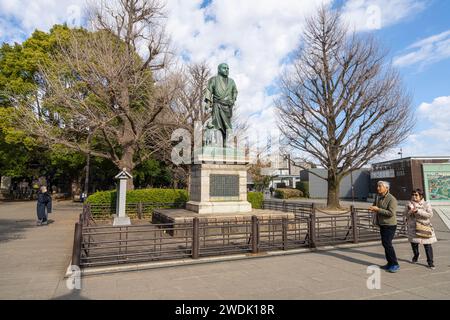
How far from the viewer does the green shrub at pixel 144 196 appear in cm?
1658

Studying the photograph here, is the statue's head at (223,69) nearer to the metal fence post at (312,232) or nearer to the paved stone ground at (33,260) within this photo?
the metal fence post at (312,232)

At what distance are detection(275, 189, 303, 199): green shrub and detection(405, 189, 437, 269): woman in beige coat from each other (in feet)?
116

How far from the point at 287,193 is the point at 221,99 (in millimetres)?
32156

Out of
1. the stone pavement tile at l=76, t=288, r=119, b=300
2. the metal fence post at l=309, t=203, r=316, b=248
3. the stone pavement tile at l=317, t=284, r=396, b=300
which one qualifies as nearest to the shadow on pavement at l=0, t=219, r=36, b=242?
the stone pavement tile at l=76, t=288, r=119, b=300

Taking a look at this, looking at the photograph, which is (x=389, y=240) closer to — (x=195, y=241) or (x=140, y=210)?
(x=195, y=241)

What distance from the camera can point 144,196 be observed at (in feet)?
56.5

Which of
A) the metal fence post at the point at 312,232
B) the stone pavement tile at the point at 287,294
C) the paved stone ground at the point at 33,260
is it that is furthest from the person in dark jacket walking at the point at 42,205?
the stone pavement tile at the point at 287,294

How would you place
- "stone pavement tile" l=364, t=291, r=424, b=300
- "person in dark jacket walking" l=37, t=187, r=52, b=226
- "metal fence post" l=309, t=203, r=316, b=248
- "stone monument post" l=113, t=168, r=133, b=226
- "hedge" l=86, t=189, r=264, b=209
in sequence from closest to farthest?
1. "stone pavement tile" l=364, t=291, r=424, b=300
2. "metal fence post" l=309, t=203, r=316, b=248
3. "stone monument post" l=113, t=168, r=133, b=226
4. "person in dark jacket walking" l=37, t=187, r=52, b=226
5. "hedge" l=86, t=189, r=264, b=209

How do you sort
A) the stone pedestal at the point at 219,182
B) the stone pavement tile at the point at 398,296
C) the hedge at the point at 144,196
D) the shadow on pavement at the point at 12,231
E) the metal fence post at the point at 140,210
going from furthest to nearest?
the hedge at the point at 144,196 → the metal fence post at the point at 140,210 → the stone pedestal at the point at 219,182 → the shadow on pavement at the point at 12,231 → the stone pavement tile at the point at 398,296

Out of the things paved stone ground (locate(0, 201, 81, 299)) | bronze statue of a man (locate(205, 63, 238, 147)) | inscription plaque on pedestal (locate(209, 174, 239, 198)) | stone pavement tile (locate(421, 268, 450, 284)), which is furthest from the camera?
bronze statue of a man (locate(205, 63, 238, 147))

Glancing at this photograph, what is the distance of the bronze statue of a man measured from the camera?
12.4m

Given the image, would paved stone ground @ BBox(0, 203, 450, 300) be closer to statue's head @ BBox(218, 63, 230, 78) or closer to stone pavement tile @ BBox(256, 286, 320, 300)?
stone pavement tile @ BBox(256, 286, 320, 300)

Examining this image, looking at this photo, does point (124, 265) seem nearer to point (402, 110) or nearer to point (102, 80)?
point (102, 80)

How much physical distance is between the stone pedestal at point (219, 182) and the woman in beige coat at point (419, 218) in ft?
19.6
